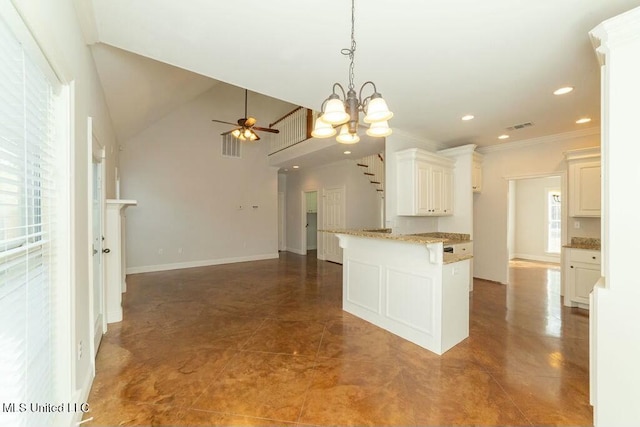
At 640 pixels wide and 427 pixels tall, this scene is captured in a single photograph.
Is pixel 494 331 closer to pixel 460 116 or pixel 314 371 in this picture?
pixel 314 371

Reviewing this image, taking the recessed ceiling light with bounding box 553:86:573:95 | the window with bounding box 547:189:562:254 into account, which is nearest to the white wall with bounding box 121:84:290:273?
the recessed ceiling light with bounding box 553:86:573:95

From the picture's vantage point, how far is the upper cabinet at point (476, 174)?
5191 mm

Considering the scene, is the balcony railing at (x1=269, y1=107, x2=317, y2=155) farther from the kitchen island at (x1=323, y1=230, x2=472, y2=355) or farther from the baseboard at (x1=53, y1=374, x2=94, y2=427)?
the baseboard at (x1=53, y1=374, x2=94, y2=427)

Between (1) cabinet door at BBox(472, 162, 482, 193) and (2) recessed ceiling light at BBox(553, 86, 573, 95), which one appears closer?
(2) recessed ceiling light at BBox(553, 86, 573, 95)

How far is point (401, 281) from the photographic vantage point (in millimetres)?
3092

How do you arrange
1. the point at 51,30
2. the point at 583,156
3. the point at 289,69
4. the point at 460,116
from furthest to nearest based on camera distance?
the point at 583,156 < the point at 460,116 < the point at 289,69 < the point at 51,30

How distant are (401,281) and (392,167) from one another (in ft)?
7.10

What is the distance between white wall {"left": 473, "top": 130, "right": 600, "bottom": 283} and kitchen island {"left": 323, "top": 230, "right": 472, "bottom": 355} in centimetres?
290

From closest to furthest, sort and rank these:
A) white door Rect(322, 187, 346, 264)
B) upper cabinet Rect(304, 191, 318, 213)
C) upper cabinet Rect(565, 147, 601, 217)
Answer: upper cabinet Rect(565, 147, 601, 217) < white door Rect(322, 187, 346, 264) < upper cabinet Rect(304, 191, 318, 213)

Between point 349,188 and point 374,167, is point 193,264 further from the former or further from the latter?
point 374,167

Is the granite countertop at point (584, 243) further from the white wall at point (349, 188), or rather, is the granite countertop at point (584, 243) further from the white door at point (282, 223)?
the white door at point (282, 223)

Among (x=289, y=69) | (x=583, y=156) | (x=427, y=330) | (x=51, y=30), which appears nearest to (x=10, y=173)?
(x=51, y=30)

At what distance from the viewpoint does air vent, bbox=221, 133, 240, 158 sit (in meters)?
7.08

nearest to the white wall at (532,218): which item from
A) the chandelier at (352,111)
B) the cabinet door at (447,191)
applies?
the cabinet door at (447,191)
